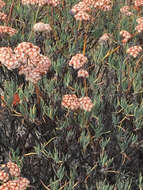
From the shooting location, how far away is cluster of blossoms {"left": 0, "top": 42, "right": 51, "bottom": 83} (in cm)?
234

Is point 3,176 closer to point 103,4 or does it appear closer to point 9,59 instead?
point 9,59

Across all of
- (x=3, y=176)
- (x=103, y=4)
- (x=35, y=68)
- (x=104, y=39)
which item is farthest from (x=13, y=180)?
(x=103, y=4)

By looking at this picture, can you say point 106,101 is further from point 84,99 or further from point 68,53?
point 68,53

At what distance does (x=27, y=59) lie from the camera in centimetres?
241

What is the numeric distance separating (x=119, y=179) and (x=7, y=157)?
2.90ft

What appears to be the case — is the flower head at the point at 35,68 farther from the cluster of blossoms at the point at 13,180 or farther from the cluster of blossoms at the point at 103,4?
the cluster of blossoms at the point at 103,4

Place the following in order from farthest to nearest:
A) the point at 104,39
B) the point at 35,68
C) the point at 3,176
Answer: the point at 104,39, the point at 35,68, the point at 3,176

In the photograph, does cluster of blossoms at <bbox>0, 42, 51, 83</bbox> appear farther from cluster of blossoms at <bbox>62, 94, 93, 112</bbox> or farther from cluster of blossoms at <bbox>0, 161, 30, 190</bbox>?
cluster of blossoms at <bbox>0, 161, 30, 190</bbox>

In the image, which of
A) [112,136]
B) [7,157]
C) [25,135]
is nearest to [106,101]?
[112,136]

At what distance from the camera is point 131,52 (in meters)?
2.85

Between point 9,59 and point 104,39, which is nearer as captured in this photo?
point 9,59

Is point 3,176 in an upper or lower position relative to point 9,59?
lower

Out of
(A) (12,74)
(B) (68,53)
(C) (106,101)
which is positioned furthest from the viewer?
(B) (68,53)

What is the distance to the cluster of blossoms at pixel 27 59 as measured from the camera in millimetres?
2342
